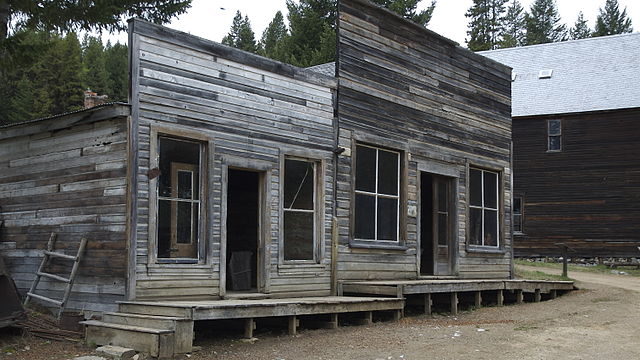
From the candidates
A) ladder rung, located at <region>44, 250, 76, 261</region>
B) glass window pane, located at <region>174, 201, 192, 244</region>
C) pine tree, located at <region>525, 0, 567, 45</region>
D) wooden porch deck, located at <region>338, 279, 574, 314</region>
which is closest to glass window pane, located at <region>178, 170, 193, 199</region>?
glass window pane, located at <region>174, 201, 192, 244</region>

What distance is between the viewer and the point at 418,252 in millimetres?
15445

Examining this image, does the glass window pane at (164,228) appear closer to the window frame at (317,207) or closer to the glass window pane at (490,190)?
the window frame at (317,207)

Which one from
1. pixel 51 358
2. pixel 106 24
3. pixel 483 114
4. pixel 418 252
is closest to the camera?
pixel 51 358

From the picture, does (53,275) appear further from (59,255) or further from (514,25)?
(514,25)

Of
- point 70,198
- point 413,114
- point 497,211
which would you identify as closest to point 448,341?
point 70,198

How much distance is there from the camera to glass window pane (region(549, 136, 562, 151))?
3043cm

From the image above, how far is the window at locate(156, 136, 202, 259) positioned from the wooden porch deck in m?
3.54

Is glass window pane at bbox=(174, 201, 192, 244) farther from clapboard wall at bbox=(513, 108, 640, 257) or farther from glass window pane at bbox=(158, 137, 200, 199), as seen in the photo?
clapboard wall at bbox=(513, 108, 640, 257)

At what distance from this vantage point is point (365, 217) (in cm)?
1427

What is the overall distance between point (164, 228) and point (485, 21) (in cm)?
5928

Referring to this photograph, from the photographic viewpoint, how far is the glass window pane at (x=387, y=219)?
14.6 meters

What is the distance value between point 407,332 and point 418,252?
14.1 ft

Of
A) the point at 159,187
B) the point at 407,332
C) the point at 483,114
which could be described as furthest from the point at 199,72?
the point at 483,114

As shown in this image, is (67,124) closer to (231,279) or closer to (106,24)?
(231,279)
